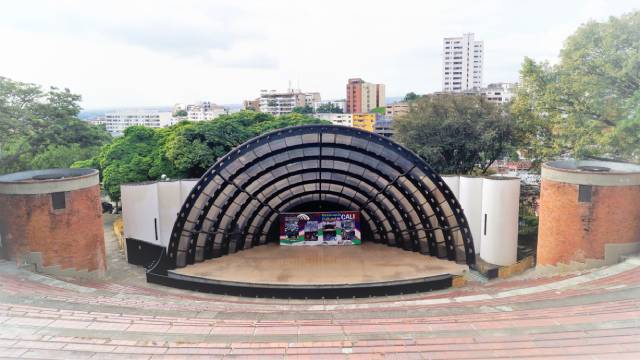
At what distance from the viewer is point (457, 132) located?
30594 mm

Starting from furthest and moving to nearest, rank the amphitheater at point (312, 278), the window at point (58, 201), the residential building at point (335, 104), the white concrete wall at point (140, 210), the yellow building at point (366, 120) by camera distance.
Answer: the residential building at point (335, 104), the yellow building at point (366, 120), the white concrete wall at point (140, 210), the window at point (58, 201), the amphitheater at point (312, 278)

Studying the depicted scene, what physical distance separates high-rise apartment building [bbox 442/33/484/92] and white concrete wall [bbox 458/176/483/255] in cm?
11024

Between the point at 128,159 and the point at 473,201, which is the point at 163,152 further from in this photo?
the point at 473,201

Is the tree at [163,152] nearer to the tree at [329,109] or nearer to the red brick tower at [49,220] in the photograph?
the red brick tower at [49,220]

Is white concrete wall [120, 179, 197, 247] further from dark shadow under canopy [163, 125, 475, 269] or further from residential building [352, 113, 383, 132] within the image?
residential building [352, 113, 383, 132]

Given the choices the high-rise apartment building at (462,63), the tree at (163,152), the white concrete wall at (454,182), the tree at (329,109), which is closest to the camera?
the white concrete wall at (454,182)

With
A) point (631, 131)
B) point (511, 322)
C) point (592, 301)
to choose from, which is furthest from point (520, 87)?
point (511, 322)

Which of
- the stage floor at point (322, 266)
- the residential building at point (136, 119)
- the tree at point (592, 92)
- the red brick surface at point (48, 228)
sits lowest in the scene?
the stage floor at point (322, 266)

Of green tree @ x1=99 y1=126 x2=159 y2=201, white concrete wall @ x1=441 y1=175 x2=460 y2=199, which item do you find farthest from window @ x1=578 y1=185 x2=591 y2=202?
green tree @ x1=99 y1=126 x2=159 y2=201

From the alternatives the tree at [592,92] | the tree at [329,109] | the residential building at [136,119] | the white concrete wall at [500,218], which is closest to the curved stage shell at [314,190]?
the white concrete wall at [500,218]

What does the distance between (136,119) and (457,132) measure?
144784mm

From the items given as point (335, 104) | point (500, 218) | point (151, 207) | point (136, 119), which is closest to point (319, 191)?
point (151, 207)

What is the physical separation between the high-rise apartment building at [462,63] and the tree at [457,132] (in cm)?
10172

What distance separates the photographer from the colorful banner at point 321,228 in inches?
1014
